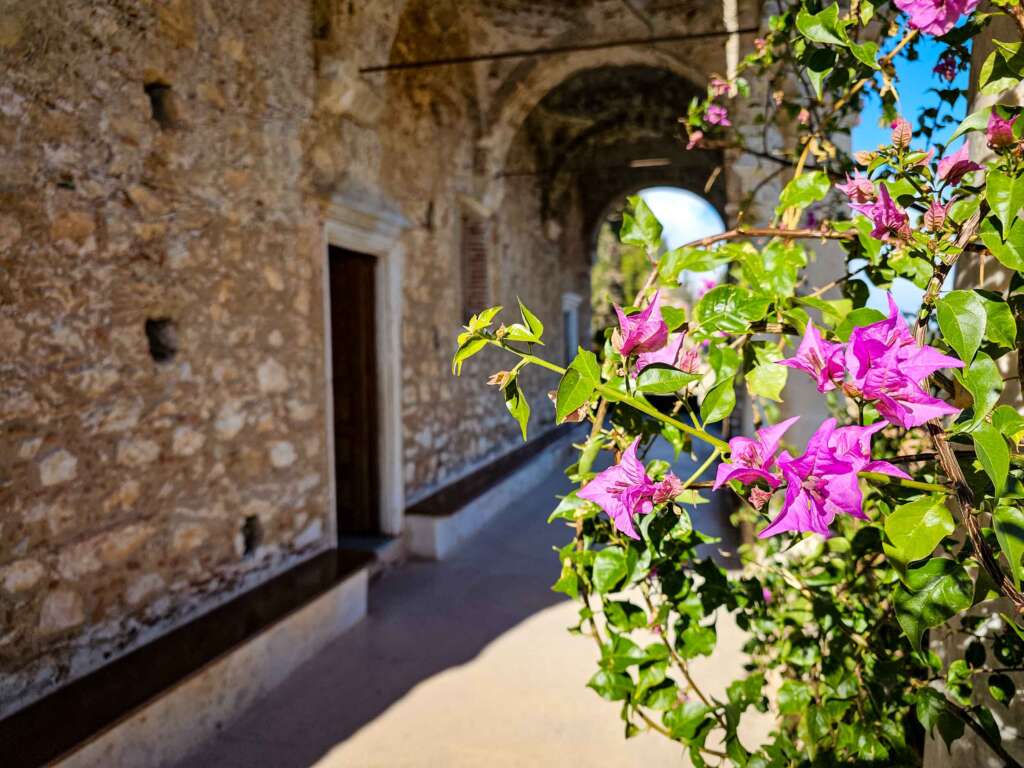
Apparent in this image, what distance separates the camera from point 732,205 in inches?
175

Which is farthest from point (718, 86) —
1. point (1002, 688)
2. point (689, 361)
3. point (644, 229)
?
point (1002, 688)

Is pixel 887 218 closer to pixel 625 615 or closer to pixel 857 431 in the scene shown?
pixel 857 431

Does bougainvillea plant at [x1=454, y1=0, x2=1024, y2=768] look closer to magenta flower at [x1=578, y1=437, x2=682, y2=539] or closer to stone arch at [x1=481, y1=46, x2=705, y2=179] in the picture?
magenta flower at [x1=578, y1=437, x2=682, y2=539]

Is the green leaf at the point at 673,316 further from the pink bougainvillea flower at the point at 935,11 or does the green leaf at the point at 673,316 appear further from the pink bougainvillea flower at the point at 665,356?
the pink bougainvillea flower at the point at 935,11

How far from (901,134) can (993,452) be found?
0.48 m

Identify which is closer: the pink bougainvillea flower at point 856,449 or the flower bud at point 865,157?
the pink bougainvillea flower at point 856,449

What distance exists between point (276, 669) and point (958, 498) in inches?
108

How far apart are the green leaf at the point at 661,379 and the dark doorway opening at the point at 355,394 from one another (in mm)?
4096

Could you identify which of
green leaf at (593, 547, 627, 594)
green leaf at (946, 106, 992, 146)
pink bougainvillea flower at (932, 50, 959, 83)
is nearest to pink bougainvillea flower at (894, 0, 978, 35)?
green leaf at (946, 106, 992, 146)

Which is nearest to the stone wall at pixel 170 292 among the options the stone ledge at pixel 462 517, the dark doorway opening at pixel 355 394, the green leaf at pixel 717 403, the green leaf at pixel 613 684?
the dark doorway opening at pixel 355 394

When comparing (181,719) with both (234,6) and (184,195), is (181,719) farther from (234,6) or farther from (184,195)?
(234,6)

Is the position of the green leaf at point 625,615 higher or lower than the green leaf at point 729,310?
lower

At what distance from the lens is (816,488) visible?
0.70 meters

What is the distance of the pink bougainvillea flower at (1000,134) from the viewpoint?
825mm
